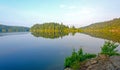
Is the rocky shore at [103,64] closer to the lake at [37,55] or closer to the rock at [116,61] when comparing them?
the rock at [116,61]

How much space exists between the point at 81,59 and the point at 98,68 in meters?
7.30

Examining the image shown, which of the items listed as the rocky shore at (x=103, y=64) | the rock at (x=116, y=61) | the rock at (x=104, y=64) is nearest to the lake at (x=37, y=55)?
the rocky shore at (x=103, y=64)

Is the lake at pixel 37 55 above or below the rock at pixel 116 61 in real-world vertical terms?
below

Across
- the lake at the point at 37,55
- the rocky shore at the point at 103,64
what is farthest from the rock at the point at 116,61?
the lake at the point at 37,55

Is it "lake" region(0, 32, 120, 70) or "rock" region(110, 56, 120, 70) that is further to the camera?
"lake" region(0, 32, 120, 70)

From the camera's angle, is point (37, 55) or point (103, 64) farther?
point (37, 55)

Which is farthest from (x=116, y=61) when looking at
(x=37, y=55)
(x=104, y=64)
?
(x=37, y=55)

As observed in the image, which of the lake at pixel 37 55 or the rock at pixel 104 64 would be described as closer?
the rock at pixel 104 64

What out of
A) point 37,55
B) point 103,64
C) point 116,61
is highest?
point 116,61

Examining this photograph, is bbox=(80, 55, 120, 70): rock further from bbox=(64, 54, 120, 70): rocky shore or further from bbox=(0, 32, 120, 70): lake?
bbox=(0, 32, 120, 70): lake

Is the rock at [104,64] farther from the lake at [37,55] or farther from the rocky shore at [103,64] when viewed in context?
the lake at [37,55]

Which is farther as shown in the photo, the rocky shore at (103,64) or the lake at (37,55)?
the lake at (37,55)

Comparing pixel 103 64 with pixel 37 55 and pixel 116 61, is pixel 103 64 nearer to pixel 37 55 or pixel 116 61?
pixel 116 61

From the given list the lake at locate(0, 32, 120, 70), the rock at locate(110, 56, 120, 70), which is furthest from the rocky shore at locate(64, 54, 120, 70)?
the lake at locate(0, 32, 120, 70)
